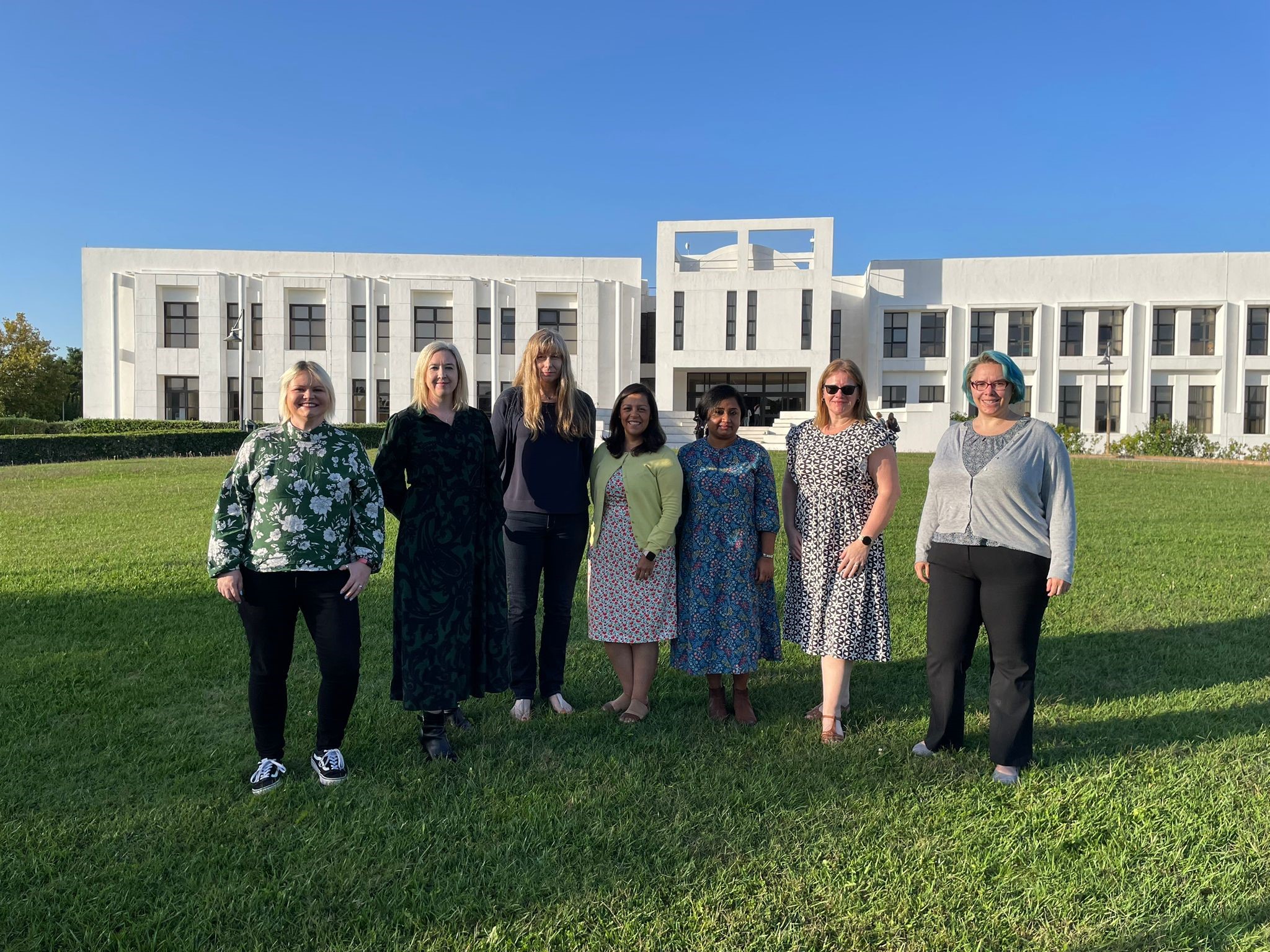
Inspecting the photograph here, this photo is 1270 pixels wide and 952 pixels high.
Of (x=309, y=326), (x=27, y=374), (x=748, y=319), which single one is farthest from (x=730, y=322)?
(x=27, y=374)

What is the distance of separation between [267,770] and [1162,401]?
46.0 meters

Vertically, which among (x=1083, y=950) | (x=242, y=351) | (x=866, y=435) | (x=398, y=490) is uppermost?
(x=242, y=351)

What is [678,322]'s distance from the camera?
131 ft

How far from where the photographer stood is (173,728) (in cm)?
432

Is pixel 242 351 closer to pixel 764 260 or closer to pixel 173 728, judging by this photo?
pixel 764 260

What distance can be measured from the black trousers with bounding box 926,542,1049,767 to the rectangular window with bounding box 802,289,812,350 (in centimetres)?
3677

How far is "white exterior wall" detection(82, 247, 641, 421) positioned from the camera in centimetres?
3925

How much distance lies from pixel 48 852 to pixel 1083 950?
3561 millimetres

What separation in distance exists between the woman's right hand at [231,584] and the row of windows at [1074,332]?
40.5 meters

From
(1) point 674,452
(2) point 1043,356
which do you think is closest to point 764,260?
(2) point 1043,356

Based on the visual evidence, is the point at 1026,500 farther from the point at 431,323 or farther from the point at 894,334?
the point at 894,334

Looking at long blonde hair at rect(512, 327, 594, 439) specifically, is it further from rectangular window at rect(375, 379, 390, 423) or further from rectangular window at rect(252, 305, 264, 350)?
rectangular window at rect(252, 305, 264, 350)

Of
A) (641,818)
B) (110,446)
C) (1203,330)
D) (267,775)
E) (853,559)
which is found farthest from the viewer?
(1203,330)

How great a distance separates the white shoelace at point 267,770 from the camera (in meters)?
3.62
